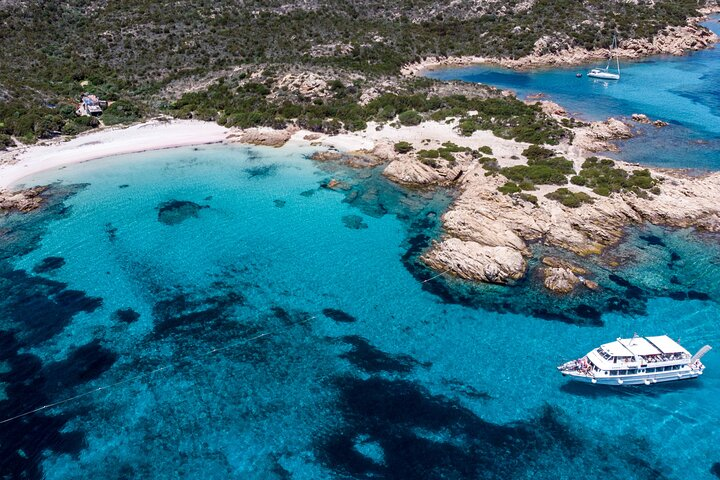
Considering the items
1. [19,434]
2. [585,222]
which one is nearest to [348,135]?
[585,222]

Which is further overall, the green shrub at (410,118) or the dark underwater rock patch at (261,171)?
the green shrub at (410,118)

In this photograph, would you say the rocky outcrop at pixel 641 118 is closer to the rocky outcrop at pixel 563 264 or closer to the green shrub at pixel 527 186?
the green shrub at pixel 527 186

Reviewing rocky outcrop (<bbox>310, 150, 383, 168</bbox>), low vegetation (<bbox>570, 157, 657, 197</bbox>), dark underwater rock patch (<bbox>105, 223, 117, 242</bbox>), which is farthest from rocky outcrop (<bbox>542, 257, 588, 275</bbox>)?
dark underwater rock patch (<bbox>105, 223, 117, 242</bbox>)

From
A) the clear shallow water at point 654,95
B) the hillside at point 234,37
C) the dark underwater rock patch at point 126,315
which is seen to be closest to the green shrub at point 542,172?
the clear shallow water at point 654,95

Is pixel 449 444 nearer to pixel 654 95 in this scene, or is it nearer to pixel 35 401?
pixel 35 401

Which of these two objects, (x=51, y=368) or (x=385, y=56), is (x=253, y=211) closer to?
(x=51, y=368)

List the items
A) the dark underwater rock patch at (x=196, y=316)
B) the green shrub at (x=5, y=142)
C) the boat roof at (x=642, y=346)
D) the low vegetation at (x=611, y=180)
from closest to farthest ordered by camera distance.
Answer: the boat roof at (x=642, y=346)
the dark underwater rock patch at (x=196, y=316)
the low vegetation at (x=611, y=180)
the green shrub at (x=5, y=142)
